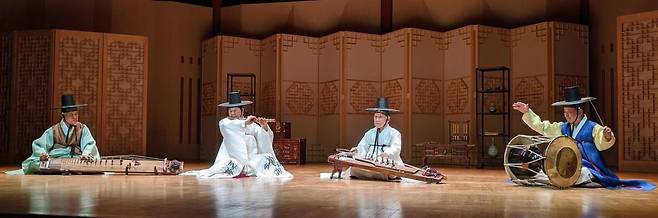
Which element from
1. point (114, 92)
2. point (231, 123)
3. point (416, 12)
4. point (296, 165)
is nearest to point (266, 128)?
point (231, 123)

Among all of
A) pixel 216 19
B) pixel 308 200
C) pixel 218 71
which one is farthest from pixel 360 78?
pixel 308 200

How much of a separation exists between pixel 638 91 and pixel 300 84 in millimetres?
5677

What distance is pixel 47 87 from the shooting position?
10.1 meters

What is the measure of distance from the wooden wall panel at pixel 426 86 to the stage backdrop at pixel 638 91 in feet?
9.89

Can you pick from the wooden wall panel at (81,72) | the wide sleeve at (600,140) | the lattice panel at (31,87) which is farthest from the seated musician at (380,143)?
the lattice panel at (31,87)

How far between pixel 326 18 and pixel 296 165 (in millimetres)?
3396

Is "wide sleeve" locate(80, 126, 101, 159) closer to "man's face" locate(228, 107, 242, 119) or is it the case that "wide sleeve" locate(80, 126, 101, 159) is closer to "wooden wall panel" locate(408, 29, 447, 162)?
"man's face" locate(228, 107, 242, 119)

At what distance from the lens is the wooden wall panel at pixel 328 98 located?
11.2m

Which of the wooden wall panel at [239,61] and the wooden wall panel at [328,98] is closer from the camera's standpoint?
the wooden wall panel at [328,98]

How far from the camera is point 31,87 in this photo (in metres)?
10.2

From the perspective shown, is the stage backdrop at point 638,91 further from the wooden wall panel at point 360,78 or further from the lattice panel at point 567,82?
the wooden wall panel at point 360,78

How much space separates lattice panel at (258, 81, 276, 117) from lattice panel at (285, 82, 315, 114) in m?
0.27

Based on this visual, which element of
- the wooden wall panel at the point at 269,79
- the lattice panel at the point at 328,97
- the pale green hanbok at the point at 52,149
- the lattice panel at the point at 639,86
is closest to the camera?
the pale green hanbok at the point at 52,149

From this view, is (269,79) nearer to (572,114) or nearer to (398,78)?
(398,78)
